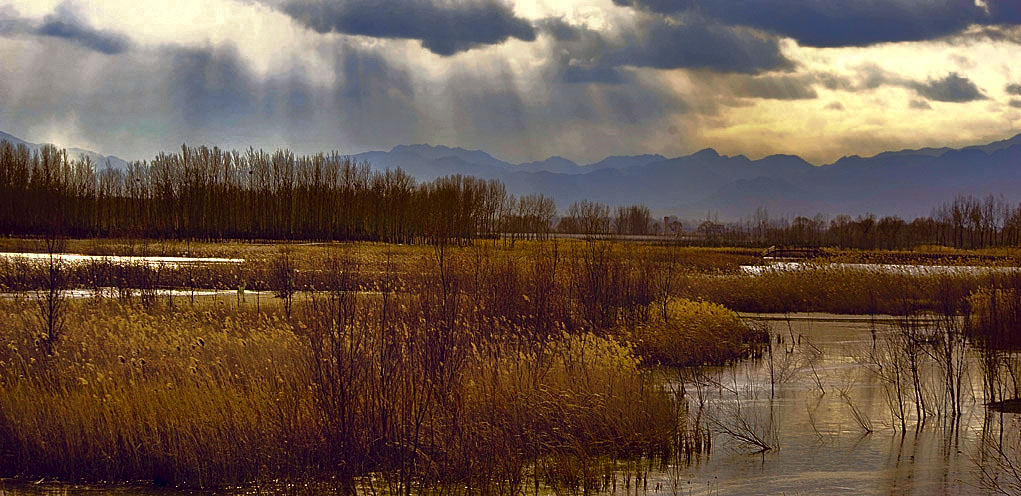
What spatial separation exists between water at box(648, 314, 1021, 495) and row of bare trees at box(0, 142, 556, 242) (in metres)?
57.0

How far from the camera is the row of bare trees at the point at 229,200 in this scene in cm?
7744

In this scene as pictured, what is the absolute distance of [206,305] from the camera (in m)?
22.8

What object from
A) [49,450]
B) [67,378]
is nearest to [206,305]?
[67,378]

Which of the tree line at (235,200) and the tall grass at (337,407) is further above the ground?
the tree line at (235,200)

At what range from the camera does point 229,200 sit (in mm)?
81562

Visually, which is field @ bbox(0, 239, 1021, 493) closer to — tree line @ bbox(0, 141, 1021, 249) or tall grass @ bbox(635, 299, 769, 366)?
tall grass @ bbox(635, 299, 769, 366)

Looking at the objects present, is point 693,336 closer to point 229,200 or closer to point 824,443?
point 824,443

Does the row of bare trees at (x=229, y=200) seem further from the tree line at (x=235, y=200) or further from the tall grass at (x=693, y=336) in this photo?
the tall grass at (x=693, y=336)

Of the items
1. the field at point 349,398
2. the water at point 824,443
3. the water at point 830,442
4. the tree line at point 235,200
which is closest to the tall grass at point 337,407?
the field at point 349,398

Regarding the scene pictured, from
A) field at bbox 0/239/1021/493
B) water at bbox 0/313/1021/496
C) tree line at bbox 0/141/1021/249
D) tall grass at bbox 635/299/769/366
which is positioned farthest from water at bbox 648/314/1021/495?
tree line at bbox 0/141/1021/249

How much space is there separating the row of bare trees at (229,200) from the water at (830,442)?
5695cm

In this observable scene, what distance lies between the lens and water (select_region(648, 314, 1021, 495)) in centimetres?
1141

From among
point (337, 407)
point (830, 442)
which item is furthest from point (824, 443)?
point (337, 407)

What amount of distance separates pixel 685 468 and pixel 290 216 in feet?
245
